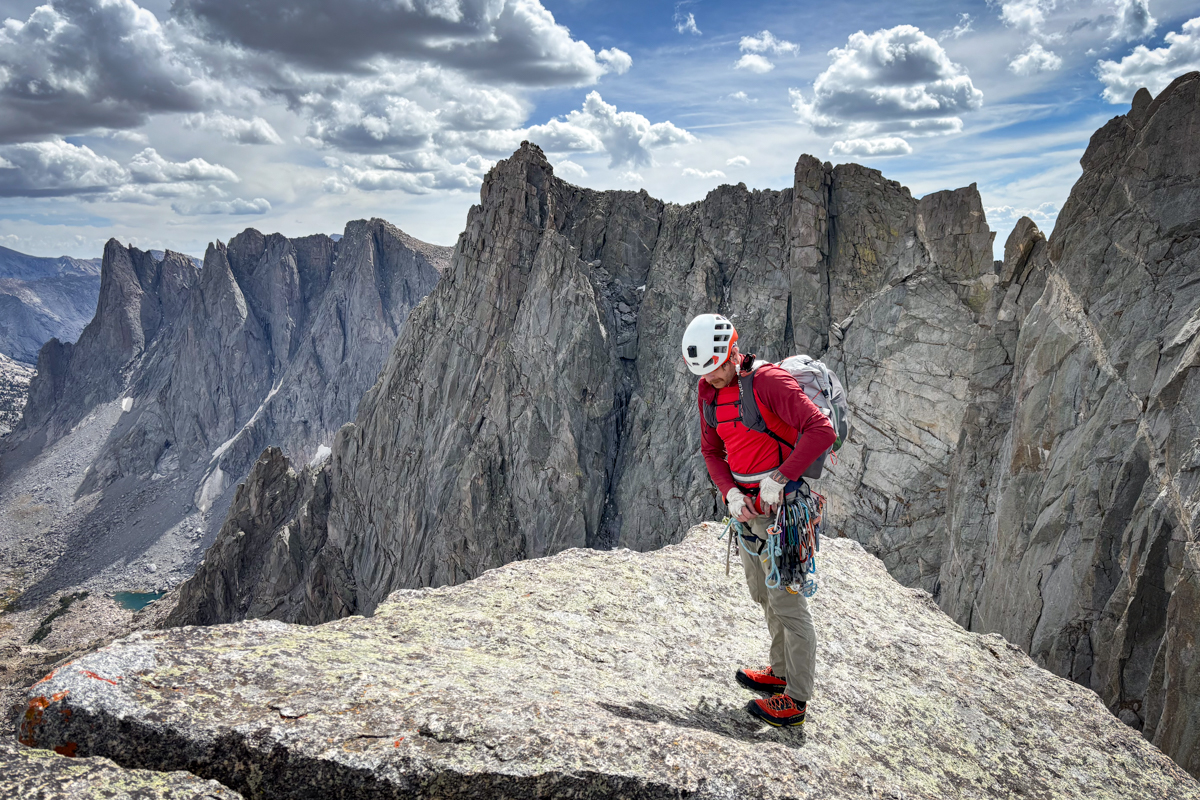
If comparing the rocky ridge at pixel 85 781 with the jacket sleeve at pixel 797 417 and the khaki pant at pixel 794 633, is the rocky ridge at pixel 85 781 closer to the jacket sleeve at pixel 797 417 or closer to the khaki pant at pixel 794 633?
the khaki pant at pixel 794 633

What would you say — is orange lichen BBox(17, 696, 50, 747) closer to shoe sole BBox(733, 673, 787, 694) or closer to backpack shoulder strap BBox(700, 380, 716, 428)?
backpack shoulder strap BBox(700, 380, 716, 428)

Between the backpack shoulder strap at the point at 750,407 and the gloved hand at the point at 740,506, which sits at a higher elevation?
the backpack shoulder strap at the point at 750,407

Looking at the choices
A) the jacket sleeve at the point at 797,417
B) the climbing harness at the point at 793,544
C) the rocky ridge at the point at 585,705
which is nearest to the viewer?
the rocky ridge at the point at 585,705

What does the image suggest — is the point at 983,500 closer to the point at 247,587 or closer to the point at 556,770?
the point at 556,770

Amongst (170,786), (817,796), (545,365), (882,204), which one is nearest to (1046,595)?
(817,796)

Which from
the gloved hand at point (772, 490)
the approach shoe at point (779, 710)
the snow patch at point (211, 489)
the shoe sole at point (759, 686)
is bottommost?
the snow patch at point (211, 489)

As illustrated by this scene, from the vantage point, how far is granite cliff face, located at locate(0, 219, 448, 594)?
143000 mm

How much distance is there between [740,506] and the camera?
675 cm

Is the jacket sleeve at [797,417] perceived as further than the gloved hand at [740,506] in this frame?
No

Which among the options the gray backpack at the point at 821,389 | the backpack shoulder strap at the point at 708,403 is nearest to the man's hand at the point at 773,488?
the gray backpack at the point at 821,389

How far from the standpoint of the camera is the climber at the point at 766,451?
626cm

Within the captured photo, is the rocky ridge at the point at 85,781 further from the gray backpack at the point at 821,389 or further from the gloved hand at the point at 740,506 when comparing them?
the gray backpack at the point at 821,389

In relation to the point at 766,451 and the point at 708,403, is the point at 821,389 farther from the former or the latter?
the point at 708,403

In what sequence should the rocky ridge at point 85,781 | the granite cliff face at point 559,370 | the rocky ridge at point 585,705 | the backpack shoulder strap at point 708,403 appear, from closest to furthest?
the rocky ridge at point 85,781 → the rocky ridge at point 585,705 → the backpack shoulder strap at point 708,403 → the granite cliff face at point 559,370
